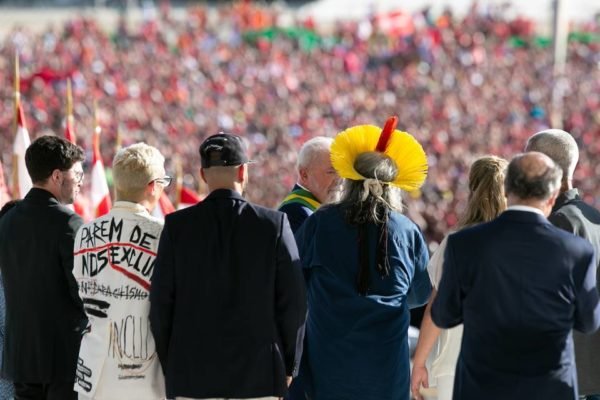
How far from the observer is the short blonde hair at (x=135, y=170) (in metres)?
4.70

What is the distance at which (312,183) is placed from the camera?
5.69 meters

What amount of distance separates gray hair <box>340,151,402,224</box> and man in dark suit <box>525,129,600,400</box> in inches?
23.8

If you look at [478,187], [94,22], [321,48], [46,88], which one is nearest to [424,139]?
[46,88]

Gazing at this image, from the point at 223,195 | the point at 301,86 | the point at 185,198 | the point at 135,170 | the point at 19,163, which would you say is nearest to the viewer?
the point at 223,195

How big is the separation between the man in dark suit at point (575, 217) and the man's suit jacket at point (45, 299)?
6.21ft

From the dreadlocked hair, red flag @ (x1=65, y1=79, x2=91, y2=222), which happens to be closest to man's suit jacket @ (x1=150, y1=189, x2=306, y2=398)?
the dreadlocked hair

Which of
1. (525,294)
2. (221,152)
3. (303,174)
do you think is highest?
(221,152)

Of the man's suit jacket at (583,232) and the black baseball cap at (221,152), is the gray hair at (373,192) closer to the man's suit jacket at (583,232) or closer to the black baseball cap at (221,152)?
the black baseball cap at (221,152)

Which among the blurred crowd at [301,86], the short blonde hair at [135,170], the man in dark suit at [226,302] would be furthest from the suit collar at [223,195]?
the blurred crowd at [301,86]

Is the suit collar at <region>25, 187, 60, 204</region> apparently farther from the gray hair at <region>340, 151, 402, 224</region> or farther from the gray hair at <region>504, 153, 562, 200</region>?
the gray hair at <region>504, 153, 562, 200</region>

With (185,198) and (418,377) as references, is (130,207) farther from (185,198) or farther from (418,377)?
(185,198)

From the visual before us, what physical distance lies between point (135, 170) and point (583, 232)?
174 centimetres

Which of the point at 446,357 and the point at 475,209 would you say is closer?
the point at 475,209

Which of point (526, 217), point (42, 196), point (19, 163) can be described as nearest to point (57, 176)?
point (42, 196)
